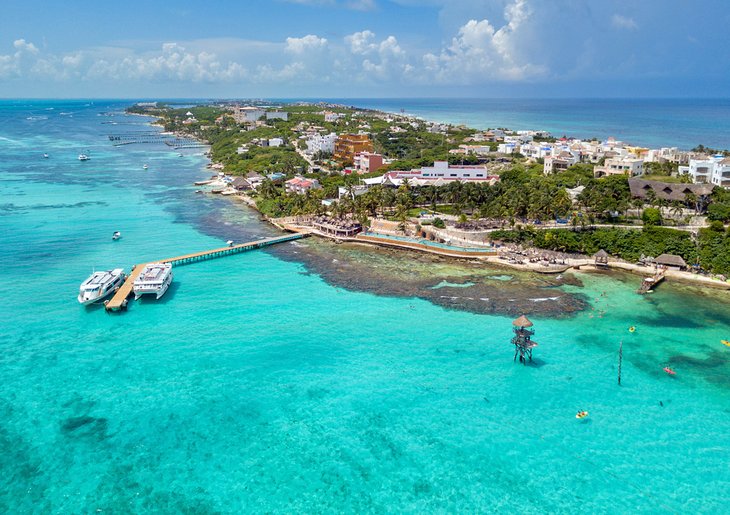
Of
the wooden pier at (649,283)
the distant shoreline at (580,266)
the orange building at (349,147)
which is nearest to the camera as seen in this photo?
the wooden pier at (649,283)

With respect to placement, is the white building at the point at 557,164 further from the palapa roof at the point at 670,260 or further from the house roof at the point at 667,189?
the palapa roof at the point at 670,260

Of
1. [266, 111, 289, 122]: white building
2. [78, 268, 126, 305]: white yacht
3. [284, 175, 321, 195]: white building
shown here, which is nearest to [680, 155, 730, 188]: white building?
[284, 175, 321, 195]: white building

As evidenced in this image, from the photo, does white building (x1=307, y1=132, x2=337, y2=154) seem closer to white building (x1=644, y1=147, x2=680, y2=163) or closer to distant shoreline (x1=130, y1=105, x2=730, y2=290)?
distant shoreline (x1=130, y1=105, x2=730, y2=290)

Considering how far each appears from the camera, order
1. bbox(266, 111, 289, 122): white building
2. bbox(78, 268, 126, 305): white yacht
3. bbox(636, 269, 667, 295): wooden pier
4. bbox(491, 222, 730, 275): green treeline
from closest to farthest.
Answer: bbox(78, 268, 126, 305): white yacht → bbox(636, 269, 667, 295): wooden pier → bbox(491, 222, 730, 275): green treeline → bbox(266, 111, 289, 122): white building

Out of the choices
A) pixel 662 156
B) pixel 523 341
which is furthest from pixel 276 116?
pixel 523 341

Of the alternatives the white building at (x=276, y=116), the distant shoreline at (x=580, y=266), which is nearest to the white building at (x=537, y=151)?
the distant shoreline at (x=580, y=266)

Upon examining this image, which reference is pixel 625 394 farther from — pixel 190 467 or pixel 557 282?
pixel 190 467

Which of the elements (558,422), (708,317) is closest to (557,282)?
(708,317)
